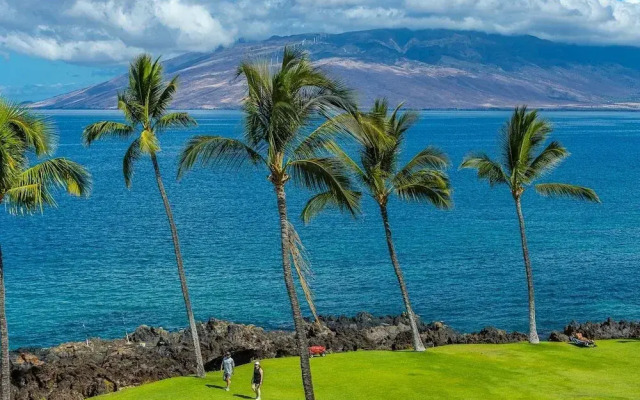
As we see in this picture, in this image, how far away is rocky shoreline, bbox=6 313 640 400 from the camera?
33.6 metres

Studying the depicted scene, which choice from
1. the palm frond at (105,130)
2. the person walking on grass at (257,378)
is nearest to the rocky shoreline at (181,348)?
the person walking on grass at (257,378)

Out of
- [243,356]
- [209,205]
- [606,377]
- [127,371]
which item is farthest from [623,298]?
[209,205]

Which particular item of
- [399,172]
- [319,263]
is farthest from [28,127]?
[319,263]

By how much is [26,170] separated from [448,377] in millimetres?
18757

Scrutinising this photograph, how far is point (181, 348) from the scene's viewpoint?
4281cm

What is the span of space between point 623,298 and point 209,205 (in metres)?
72.2

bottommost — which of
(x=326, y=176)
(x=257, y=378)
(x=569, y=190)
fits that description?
(x=257, y=378)

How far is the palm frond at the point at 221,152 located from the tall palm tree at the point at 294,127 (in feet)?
0.55

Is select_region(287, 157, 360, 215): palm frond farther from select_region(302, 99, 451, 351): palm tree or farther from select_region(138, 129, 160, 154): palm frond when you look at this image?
select_region(302, 99, 451, 351): palm tree

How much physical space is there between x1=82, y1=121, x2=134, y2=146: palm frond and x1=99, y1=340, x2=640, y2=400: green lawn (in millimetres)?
10789

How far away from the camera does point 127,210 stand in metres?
117

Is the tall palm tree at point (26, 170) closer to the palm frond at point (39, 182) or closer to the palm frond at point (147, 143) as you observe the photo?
the palm frond at point (39, 182)

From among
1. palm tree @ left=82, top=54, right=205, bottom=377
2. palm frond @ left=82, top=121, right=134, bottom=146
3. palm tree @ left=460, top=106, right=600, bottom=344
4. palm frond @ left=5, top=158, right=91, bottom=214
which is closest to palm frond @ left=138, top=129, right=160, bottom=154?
palm tree @ left=82, top=54, right=205, bottom=377

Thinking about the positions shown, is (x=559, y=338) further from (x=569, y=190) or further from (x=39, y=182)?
(x=39, y=182)
